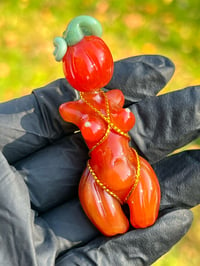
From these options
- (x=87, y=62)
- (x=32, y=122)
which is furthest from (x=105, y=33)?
(x=87, y=62)

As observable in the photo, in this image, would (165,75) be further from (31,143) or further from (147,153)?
(31,143)

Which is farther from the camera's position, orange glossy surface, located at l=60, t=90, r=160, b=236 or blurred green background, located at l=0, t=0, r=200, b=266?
blurred green background, located at l=0, t=0, r=200, b=266

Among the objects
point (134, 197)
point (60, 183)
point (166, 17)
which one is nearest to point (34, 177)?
point (60, 183)

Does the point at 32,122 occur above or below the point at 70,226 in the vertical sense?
above

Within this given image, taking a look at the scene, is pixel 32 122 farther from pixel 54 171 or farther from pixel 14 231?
pixel 14 231

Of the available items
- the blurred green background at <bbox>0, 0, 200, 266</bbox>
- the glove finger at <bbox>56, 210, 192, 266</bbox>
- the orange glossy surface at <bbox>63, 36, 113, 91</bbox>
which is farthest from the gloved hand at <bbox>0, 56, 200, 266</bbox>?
the blurred green background at <bbox>0, 0, 200, 266</bbox>

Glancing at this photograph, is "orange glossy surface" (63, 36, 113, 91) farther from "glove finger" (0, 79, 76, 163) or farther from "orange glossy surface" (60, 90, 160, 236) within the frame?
"glove finger" (0, 79, 76, 163)
